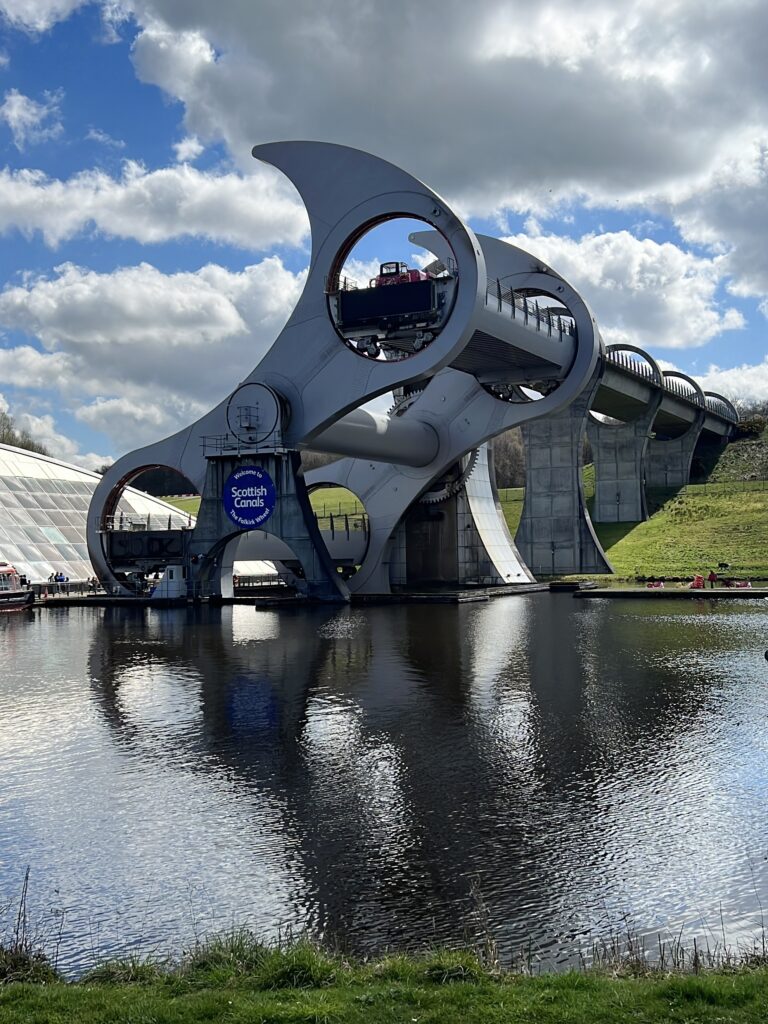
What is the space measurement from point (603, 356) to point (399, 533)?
1880 centimetres

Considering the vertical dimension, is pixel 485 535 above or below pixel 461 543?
above

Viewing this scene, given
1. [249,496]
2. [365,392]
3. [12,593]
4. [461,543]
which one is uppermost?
[365,392]

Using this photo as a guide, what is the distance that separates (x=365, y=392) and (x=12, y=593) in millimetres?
17884

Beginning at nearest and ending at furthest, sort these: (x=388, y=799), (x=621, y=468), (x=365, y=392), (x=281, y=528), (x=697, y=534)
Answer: (x=388, y=799) → (x=365, y=392) → (x=281, y=528) → (x=697, y=534) → (x=621, y=468)

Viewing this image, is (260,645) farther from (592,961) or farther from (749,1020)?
(749,1020)

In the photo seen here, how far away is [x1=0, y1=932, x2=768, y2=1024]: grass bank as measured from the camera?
6293 millimetres

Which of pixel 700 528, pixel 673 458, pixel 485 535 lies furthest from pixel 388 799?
pixel 673 458

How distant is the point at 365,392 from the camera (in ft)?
141

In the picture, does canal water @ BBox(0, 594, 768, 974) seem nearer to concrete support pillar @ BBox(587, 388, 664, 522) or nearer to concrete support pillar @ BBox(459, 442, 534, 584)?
concrete support pillar @ BBox(459, 442, 534, 584)

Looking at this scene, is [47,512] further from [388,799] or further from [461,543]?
[388,799]

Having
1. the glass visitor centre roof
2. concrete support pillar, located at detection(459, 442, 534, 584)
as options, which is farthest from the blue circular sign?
concrete support pillar, located at detection(459, 442, 534, 584)

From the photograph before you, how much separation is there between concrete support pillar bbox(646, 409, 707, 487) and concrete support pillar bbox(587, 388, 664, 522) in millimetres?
10482

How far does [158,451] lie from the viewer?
160 ft

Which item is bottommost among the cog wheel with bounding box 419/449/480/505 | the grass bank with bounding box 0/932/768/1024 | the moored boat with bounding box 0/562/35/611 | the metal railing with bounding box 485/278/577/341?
the grass bank with bounding box 0/932/768/1024
